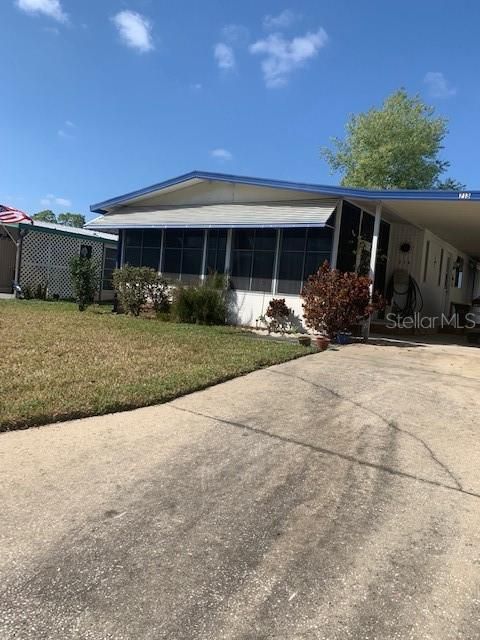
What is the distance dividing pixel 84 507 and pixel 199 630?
131 centimetres

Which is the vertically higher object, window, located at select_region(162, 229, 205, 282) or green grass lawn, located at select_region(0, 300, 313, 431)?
window, located at select_region(162, 229, 205, 282)

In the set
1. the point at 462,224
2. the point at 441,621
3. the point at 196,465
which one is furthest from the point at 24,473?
the point at 462,224

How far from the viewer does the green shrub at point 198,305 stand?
13.8 metres

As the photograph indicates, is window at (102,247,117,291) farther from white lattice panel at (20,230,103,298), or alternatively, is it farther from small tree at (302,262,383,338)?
small tree at (302,262,383,338)

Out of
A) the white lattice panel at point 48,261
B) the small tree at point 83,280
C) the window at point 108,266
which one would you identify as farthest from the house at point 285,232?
the window at point 108,266

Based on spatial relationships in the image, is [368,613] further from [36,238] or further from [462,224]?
[36,238]

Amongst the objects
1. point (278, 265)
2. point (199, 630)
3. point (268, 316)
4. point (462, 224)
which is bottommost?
point (199, 630)

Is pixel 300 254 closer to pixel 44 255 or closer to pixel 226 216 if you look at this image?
pixel 226 216

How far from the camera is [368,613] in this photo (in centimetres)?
239

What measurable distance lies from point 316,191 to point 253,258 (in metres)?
2.51

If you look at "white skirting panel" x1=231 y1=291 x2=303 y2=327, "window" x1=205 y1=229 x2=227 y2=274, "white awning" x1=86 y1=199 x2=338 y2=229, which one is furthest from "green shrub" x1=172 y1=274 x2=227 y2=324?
"white awning" x1=86 y1=199 x2=338 y2=229

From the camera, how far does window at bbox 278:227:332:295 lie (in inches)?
520

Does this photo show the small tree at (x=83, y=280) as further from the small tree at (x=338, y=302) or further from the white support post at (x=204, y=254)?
the small tree at (x=338, y=302)

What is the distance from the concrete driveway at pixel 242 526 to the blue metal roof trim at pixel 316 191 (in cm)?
693
